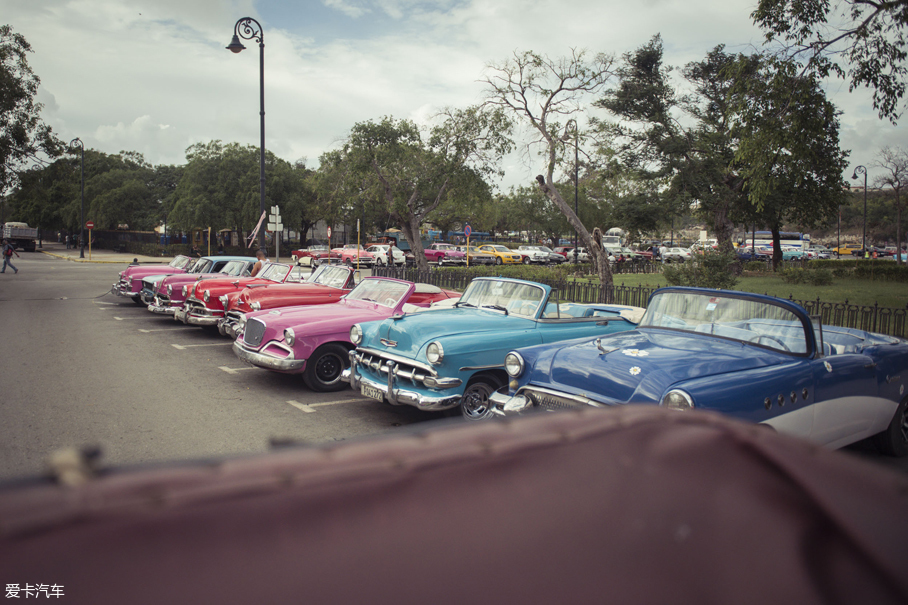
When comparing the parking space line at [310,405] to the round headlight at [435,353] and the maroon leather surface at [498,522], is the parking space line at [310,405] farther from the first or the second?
the maroon leather surface at [498,522]

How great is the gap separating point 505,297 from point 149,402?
4.52 metres

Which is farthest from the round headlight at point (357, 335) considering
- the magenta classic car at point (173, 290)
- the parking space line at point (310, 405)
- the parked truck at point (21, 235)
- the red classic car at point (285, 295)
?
the parked truck at point (21, 235)

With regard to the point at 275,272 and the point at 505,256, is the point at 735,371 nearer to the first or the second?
the point at 275,272

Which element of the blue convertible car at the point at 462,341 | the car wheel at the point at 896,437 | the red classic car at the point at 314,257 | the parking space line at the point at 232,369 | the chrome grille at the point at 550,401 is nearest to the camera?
the chrome grille at the point at 550,401

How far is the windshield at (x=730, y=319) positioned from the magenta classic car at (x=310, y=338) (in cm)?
336

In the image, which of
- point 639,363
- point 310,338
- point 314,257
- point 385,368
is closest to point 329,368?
point 310,338

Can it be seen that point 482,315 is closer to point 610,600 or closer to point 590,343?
point 590,343

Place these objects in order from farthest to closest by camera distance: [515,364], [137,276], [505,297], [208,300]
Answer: [137,276] → [208,300] → [505,297] → [515,364]

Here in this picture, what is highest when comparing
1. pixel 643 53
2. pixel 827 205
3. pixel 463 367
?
pixel 643 53

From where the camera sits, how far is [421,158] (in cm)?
2716

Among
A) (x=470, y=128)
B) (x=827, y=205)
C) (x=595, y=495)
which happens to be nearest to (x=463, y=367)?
(x=595, y=495)

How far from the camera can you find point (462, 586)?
711 mm

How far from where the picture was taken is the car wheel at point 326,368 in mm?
7777

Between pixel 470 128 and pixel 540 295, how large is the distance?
2145 centimetres
